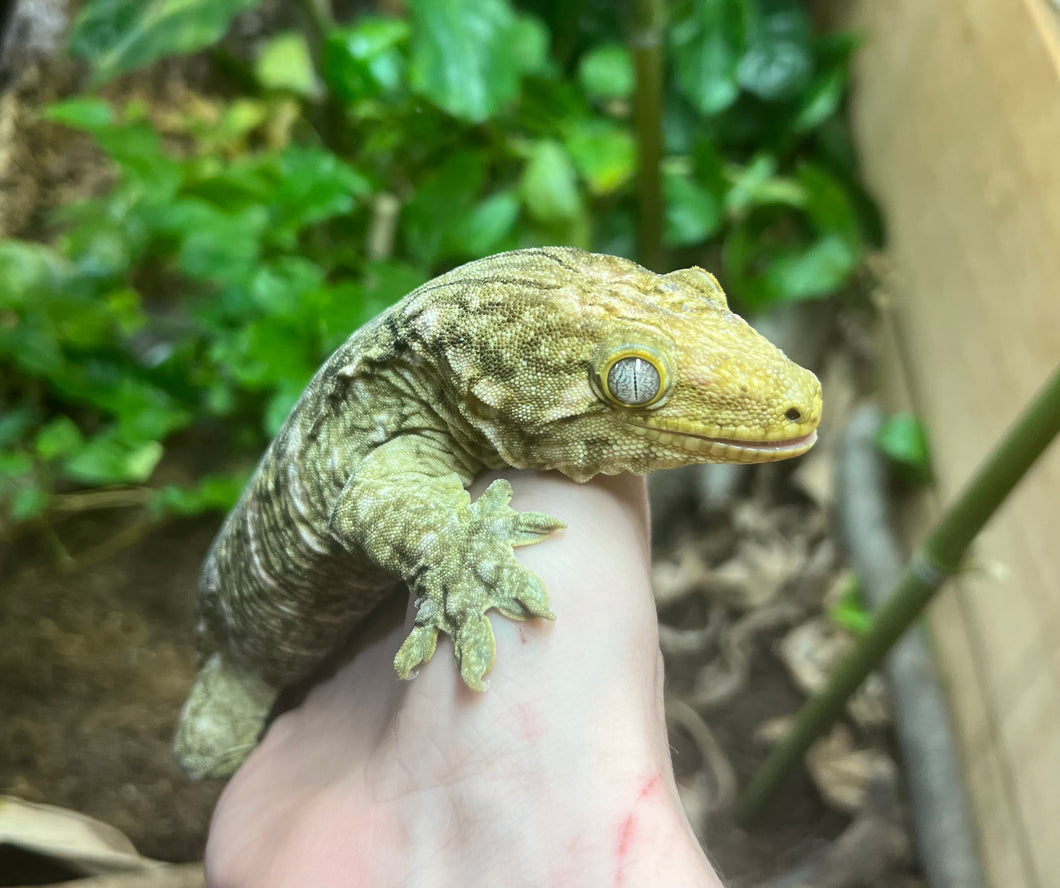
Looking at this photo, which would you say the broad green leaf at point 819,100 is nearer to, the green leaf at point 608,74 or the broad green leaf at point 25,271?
the green leaf at point 608,74

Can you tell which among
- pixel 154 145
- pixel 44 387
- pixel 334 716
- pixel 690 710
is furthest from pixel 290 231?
pixel 690 710

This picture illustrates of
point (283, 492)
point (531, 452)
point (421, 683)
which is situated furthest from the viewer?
point (283, 492)

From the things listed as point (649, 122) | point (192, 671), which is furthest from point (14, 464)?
point (649, 122)

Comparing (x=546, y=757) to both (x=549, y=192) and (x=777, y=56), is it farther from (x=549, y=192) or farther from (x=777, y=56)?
(x=777, y=56)

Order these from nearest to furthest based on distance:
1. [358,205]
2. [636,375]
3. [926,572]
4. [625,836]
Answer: [625,836] → [636,375] → [926,572] → [358,205]

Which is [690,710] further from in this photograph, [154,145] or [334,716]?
[154,145]

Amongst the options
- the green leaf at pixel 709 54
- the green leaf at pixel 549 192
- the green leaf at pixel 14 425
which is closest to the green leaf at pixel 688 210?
the green leaf at pixel 709 54

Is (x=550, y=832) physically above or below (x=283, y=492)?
above
